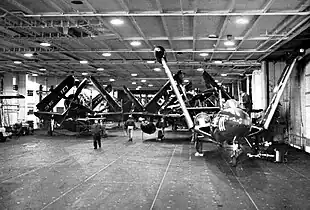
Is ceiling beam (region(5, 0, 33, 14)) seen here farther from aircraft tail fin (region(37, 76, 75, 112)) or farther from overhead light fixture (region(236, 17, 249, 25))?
aircraft tail fin (region(37, 76, 75, 112))

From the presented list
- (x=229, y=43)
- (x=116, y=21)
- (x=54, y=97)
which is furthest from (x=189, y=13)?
(x=54, y=97)

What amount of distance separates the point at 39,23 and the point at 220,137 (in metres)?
9.74

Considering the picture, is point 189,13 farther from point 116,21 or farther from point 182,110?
point 182,110

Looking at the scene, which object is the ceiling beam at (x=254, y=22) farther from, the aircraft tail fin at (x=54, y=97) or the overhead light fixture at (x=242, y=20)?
the aircraft tail fin at (x=54, y=97)

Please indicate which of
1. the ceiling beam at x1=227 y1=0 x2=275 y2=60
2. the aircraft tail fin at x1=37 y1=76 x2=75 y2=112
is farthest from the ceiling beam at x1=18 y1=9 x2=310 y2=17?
the aircraft tail fin at x1=37 y1=76 x2=75 y2=112

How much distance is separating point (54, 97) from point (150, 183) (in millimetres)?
20378

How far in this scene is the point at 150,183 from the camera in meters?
9.78

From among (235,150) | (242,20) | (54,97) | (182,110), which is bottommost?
(235,150)

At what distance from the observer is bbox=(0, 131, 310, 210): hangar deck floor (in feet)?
25.0

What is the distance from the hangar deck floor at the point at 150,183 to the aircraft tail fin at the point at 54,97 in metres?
12.0

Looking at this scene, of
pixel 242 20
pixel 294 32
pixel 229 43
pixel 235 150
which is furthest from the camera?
pixel 229 43

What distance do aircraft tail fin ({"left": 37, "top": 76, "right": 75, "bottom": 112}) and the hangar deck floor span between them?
1201cm

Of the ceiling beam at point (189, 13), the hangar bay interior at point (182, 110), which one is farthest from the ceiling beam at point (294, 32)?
the ceiling beam at point (189, 13)

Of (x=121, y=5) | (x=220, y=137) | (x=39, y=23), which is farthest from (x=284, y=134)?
(x=39, y=23)
